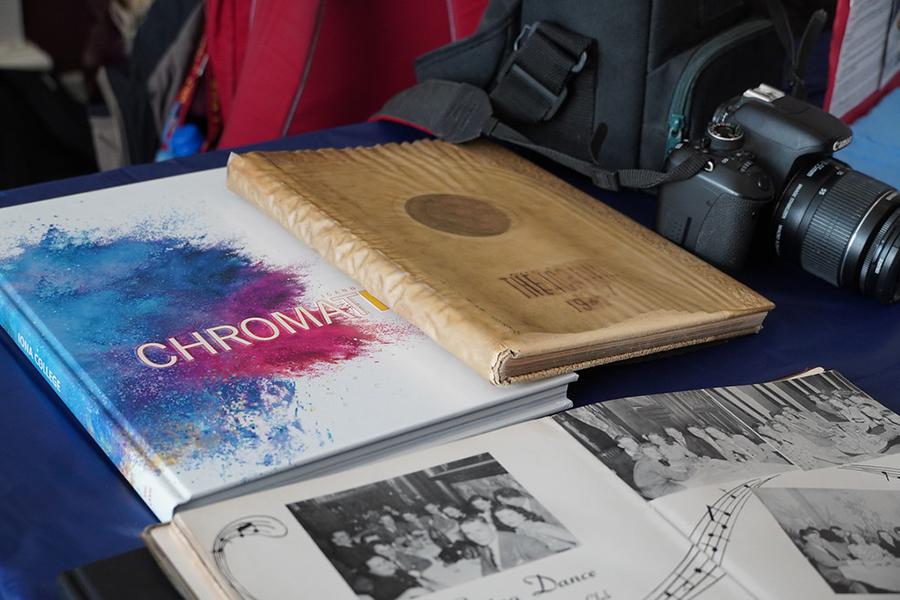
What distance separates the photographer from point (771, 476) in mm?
505

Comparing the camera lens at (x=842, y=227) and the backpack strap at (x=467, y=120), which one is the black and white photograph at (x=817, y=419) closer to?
the camera lens at (x=842, y=227)

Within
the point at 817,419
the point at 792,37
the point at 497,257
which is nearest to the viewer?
the point at 817,419

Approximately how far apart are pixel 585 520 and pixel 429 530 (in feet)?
0.23

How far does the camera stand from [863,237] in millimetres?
668

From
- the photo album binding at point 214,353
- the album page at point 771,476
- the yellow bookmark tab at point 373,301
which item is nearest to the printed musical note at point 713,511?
the album page at point 771,476

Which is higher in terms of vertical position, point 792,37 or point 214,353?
point 792,37

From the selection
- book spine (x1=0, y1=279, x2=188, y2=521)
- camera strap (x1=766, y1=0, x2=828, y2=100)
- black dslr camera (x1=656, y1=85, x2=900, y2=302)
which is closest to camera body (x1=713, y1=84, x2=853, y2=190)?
black dslr camera (x1=656, y1=85, x2=900, y2=302)

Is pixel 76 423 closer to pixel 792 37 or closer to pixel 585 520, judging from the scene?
pixel 585 520

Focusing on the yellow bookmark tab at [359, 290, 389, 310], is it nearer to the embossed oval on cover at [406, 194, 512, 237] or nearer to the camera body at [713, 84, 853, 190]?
the embossed oval on cover at [406, 194, 512, 237]

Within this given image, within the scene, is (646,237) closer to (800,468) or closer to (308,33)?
(800,468)

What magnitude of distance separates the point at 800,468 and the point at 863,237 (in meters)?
0.22

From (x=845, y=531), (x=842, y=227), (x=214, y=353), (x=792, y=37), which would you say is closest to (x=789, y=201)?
(x=842, y=227)

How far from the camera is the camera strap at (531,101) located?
0.82m

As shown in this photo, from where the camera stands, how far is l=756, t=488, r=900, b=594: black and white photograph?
0.45 m
